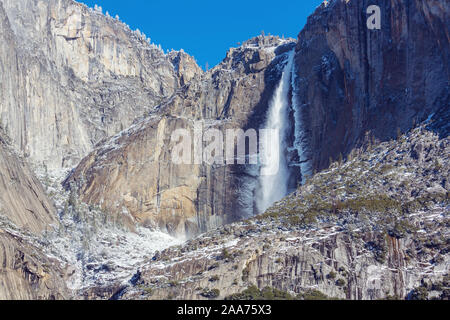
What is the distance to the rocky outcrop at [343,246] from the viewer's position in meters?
68.1

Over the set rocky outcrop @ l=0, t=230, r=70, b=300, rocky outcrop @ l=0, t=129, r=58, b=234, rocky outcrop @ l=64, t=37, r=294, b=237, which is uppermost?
rocky outcrop @ l=64, t=37, r=294, b=237

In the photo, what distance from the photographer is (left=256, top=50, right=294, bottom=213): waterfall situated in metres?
106

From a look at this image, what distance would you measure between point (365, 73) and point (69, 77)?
186 ft

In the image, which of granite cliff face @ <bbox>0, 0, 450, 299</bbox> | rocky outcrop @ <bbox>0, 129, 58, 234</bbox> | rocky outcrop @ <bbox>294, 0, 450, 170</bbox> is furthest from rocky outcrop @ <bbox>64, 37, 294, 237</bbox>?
rocky outcrop @ <bbox>0, 129, 58, 234</bbox>

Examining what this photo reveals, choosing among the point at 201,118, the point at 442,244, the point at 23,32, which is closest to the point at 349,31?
the point at 201,118

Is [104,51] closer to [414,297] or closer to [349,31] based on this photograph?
[349,31]

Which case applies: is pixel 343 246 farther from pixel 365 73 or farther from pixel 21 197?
pixel 21 197

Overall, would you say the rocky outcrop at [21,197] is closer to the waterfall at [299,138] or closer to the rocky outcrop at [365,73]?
the waterfall at [299,138]

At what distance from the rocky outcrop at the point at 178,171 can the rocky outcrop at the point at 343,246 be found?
26.2m

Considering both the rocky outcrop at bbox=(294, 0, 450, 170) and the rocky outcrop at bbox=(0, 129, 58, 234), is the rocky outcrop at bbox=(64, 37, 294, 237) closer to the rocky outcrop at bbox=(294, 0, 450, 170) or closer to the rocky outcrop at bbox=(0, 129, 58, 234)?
the rocky outcrop at bbox=(294, 0, 450, 170)

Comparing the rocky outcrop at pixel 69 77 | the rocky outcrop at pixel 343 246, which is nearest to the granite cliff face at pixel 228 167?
the rocky outcrop at pixel 343 246

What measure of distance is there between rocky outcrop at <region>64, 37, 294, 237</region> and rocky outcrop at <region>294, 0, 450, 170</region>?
872 centimetres

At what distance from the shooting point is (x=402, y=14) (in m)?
92.8

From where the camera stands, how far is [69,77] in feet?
442
